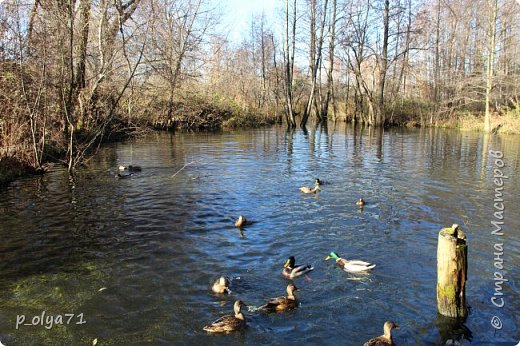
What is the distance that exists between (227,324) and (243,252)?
3.05 metres

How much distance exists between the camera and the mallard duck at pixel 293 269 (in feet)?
24.8

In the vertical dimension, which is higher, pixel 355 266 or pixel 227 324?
pixel 355 266

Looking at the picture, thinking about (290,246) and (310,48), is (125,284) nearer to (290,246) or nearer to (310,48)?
(290,246)

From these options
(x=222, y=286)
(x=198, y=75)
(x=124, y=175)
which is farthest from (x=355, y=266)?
(x=198, y=75)

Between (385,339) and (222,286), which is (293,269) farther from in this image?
(385,339)

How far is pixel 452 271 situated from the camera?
5914 millimetres

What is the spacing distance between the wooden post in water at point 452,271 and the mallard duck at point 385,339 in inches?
40.1

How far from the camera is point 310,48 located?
4762 cm

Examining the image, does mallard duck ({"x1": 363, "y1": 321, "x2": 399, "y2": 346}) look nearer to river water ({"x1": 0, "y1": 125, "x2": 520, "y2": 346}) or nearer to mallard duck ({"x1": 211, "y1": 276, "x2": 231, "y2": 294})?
river water ({"x1": 0, "y1": 125, "x2": 520, "y2": 346})

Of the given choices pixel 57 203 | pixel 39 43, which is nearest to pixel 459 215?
pixel 57 203

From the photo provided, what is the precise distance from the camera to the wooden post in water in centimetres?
583

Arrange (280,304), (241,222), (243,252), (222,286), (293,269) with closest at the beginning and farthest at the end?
1. (280,304)
2. (222,286)
3. (293,269)
4. (243,252)
5. (241,222)

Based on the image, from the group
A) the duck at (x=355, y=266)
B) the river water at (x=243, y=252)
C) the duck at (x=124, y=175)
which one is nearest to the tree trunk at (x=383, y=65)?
the river water at (x=243, y=252)

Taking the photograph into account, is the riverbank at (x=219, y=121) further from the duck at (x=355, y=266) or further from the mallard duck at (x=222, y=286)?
the duck at (x=355, y=266)
